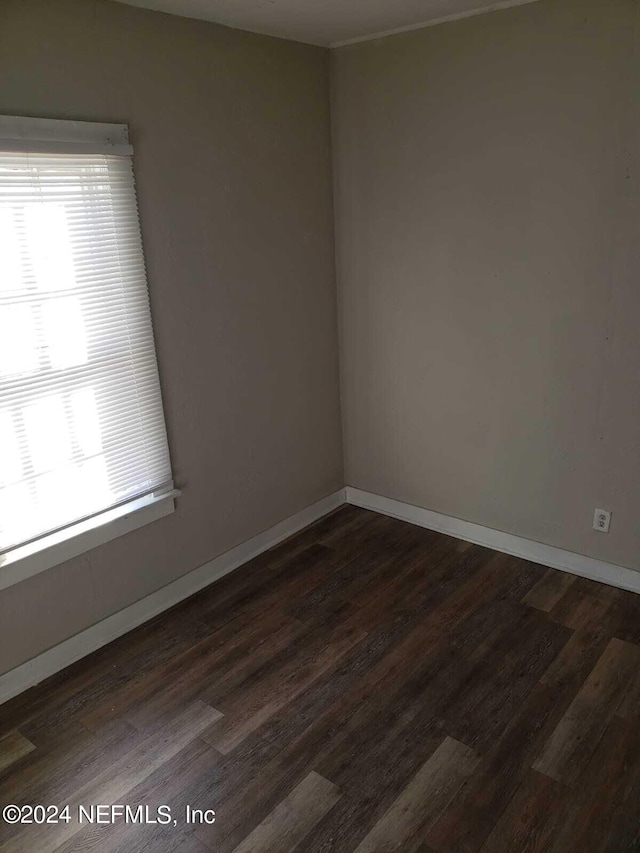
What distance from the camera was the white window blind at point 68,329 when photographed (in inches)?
84.4

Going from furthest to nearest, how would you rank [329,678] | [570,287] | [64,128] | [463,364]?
[463,364]
[570,287]
[329,678]
[64,128]

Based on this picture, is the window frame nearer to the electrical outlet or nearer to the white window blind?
the white window blind

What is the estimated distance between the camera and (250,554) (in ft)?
10.8

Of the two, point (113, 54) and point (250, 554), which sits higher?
point (113, 54)

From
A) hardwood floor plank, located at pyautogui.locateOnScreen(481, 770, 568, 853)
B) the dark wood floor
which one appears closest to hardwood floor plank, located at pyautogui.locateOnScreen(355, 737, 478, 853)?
the dark wood floor

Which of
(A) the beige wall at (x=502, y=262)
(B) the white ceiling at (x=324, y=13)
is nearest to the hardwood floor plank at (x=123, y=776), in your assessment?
(A) the beige wall at (x=502, y=262)

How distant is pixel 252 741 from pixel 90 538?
98 centimetres

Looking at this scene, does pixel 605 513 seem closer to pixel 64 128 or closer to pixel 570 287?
pixel 570 287

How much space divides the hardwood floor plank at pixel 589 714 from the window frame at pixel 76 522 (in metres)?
1.73

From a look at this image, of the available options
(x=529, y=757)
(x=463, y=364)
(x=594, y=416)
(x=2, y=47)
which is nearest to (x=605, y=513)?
(x=594, y=416)

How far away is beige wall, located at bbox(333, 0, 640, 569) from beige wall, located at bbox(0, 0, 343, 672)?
0.28 m

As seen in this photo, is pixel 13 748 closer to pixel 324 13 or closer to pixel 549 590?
pixel 549 590

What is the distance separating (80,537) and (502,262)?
2.12m

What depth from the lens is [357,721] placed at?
2.23 metres
